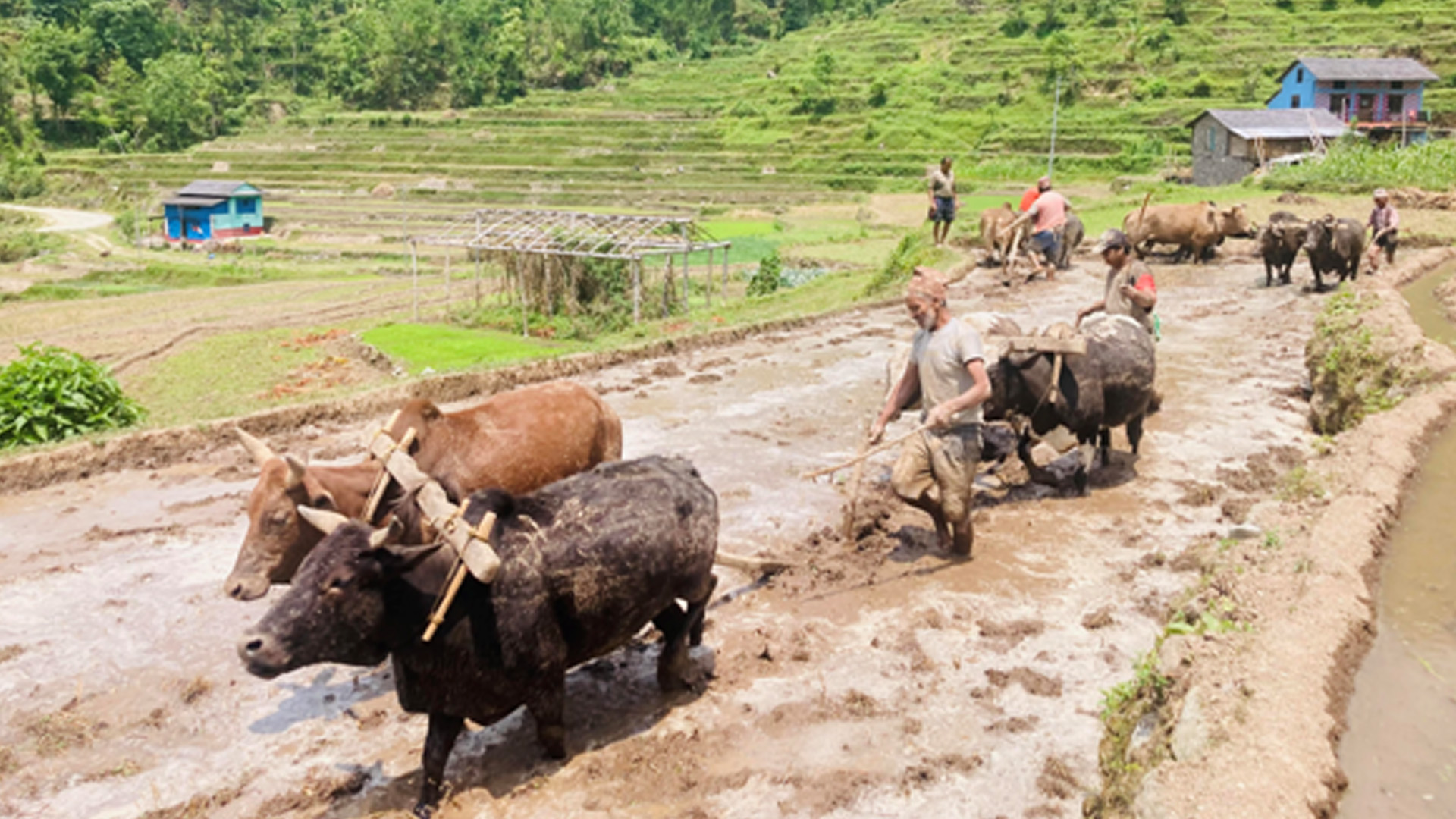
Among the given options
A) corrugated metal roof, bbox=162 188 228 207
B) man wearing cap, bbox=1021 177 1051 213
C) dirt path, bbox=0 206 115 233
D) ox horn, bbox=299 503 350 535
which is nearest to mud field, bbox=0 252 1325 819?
ox horn, bbox=299 503 350 535

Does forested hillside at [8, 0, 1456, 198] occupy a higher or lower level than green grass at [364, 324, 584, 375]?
higher

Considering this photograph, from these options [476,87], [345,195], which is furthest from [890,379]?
[476,87]

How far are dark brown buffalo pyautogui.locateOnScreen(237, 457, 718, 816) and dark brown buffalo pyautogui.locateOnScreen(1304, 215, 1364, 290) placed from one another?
623 inches

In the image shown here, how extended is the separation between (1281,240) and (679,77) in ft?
259

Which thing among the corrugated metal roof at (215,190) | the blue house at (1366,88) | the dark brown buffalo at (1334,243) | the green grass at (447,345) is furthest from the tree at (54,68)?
the dark brown buffalo at (1334,243)

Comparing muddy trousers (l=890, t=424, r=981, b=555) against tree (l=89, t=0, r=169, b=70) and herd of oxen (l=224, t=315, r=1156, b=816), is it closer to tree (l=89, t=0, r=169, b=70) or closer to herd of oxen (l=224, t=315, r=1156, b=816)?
herd of oxen (l=224, t=315, r=1156, b=816)

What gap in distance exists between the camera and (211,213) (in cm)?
4797

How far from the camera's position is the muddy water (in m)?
4.40

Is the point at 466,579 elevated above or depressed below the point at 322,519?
below

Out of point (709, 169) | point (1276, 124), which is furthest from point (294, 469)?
point (709, 169)

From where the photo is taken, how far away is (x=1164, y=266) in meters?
22.1

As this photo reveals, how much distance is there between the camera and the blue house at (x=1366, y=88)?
50.7 m

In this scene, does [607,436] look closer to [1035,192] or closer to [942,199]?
[1035,192]

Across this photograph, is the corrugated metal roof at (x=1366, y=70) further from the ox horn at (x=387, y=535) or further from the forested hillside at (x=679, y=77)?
the ox horn at (x=387, y=535)
